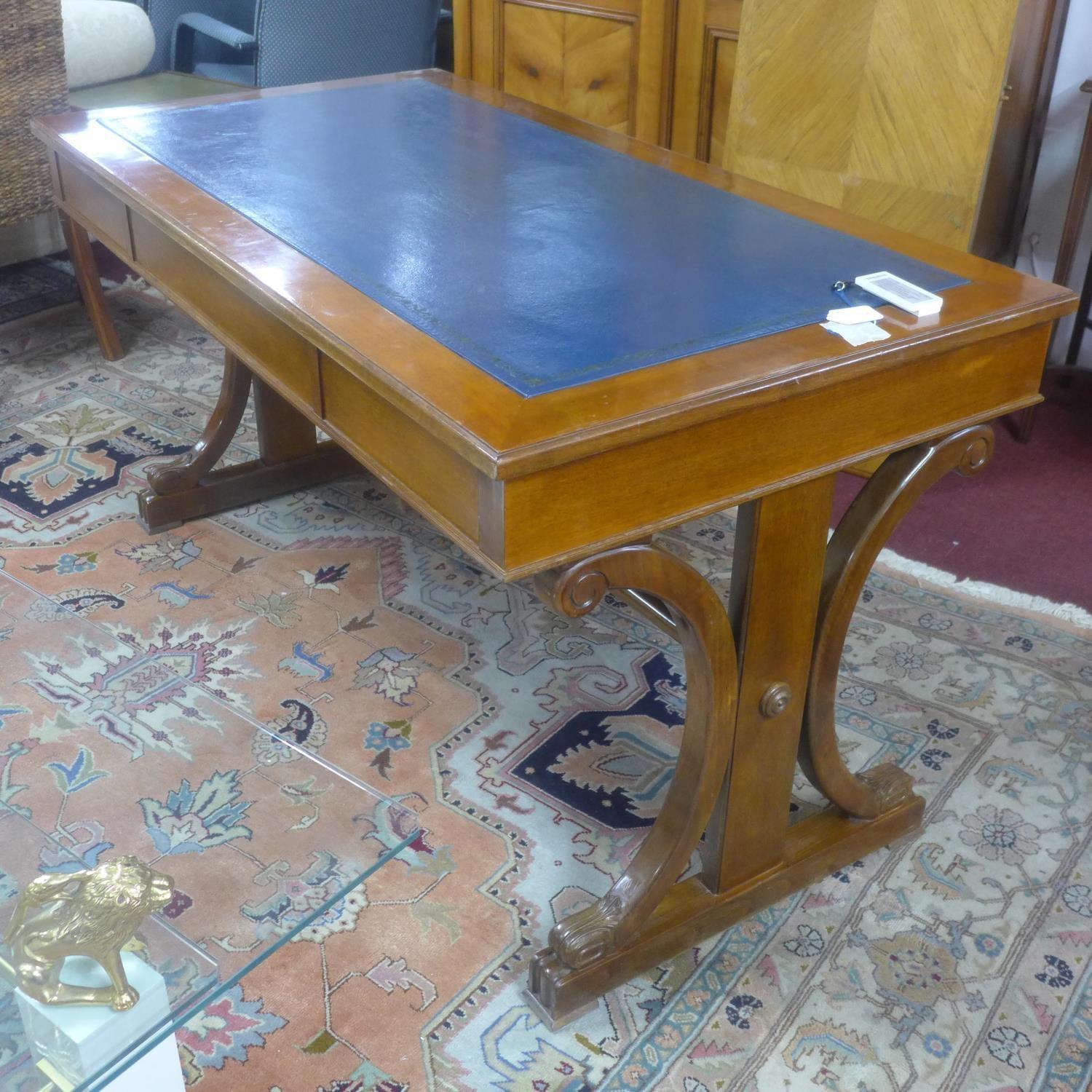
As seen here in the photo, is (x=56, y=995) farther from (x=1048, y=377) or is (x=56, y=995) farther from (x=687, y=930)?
(x=1048, y=377)

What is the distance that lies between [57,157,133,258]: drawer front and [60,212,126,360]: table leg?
916 millimetres

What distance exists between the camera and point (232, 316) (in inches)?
71.1

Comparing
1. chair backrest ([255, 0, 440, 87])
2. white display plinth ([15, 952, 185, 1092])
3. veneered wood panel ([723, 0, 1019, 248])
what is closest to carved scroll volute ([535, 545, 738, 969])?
white display plinth ([15, 952, 185, 1092])

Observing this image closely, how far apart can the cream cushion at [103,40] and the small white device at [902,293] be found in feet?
9.94

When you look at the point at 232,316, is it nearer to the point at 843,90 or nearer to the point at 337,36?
the point at 843,90

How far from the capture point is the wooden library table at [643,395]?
51.4 inches

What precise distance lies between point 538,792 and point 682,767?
1.38 ft

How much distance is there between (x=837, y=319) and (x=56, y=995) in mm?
1062

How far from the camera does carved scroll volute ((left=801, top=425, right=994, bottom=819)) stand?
1.64 meters

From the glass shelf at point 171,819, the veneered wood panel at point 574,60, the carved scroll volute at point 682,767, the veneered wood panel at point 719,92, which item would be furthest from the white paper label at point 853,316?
the veneered wood panel at point 574,60

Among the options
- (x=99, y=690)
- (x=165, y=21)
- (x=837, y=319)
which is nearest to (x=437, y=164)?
(x=837, y=319)

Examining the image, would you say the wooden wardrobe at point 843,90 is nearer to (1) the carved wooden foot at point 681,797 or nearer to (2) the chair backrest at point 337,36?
(2) the chair backrest at point 337,36

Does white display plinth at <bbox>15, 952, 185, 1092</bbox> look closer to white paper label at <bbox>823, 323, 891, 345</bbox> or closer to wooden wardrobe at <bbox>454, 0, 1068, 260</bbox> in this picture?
white paper label at <bbox>823, 323, 891, 345</bbox>

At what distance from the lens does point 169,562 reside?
8.63ft
